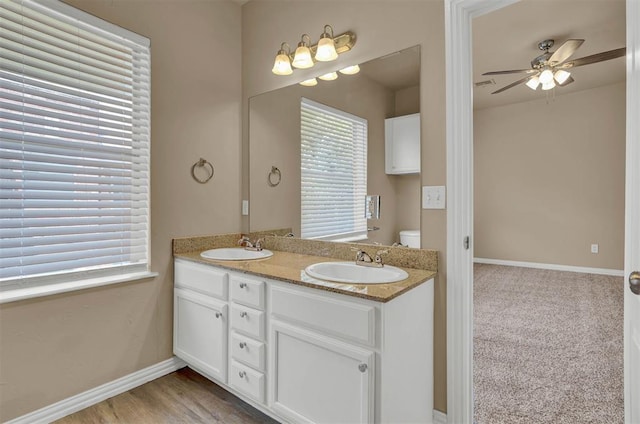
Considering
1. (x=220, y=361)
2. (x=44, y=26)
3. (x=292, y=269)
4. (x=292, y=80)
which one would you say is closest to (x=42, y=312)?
(x=220, y=361)

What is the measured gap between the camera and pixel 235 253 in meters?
2.42

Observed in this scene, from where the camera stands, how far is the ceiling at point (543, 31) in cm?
271

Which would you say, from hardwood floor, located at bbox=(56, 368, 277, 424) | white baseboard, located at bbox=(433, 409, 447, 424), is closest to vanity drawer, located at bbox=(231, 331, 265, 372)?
hardwood floor, located at bbox=(56, 368, 277, 424)

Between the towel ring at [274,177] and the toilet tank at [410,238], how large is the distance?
1019 millimetres

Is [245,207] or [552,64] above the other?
[552,64]

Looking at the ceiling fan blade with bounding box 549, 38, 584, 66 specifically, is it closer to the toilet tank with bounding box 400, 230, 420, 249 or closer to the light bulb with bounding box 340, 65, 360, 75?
the light bulb with bounding box 340, 65, 360, 75

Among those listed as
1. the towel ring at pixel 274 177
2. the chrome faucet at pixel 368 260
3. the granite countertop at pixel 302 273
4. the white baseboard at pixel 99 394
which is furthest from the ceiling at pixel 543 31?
the white baseboard at pixel 99 394

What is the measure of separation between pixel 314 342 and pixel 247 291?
476 millimetres

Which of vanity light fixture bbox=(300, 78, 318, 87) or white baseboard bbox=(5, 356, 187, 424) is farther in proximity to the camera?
vanity light fixture bbox=(300, 78, 318, 87)

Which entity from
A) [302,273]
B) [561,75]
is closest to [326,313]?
[302,273]

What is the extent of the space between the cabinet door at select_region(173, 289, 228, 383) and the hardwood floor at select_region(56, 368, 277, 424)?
13cm

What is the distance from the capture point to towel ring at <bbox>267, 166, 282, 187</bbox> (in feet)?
8.05

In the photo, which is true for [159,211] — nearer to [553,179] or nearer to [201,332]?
[201,332]

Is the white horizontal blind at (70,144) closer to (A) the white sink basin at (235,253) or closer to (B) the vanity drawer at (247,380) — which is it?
(A) the white sink basin at (235,253)
